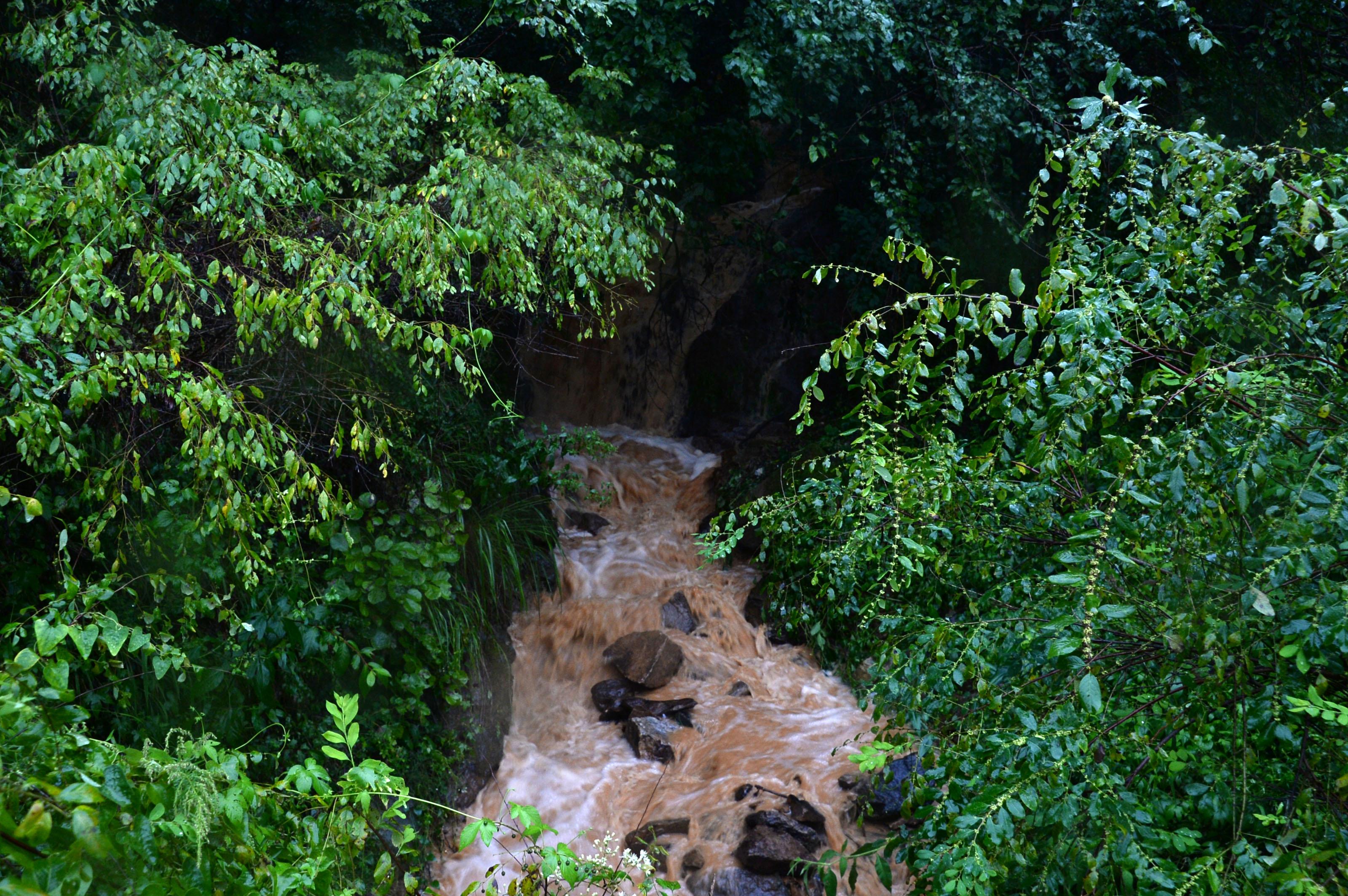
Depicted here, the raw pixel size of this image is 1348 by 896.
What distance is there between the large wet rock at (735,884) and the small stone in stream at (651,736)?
1.00 meters

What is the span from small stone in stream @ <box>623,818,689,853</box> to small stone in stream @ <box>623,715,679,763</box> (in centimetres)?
61

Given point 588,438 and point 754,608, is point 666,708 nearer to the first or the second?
point 754,608

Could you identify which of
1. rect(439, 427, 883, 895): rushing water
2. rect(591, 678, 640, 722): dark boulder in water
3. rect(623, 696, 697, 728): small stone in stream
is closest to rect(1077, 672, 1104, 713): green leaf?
rect(439, 427, 883, 895): rushing water

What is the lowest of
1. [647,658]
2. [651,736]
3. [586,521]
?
[651,736]

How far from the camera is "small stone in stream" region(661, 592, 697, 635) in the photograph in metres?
6.39

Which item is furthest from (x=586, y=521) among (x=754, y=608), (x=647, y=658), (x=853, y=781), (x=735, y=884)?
(x=735, y=884)

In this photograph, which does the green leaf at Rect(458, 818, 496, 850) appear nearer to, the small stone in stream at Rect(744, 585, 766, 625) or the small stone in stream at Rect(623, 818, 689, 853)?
the small stone in stream at Rect(623, 818, 689, 853)

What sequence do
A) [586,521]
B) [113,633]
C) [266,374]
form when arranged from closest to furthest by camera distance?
[113,633]
[266,374]
[586,521]

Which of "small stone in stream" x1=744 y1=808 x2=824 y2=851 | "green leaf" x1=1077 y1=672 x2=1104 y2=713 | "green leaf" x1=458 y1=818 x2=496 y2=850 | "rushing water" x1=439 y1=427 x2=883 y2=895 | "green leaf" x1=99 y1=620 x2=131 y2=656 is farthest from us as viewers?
"rushing water" x1=439 y1=427 x2=883 y2=895

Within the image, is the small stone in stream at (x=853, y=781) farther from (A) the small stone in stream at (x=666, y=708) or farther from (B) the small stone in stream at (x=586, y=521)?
(B) the small stone in stream at (x=586, y=521)

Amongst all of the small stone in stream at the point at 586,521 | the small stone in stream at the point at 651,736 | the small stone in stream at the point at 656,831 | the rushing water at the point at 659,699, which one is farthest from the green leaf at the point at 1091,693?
the small stone in stream at the point at 586,521

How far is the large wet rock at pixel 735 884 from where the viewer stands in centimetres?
412

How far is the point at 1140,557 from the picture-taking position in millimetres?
2244

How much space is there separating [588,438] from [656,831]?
259 cm
